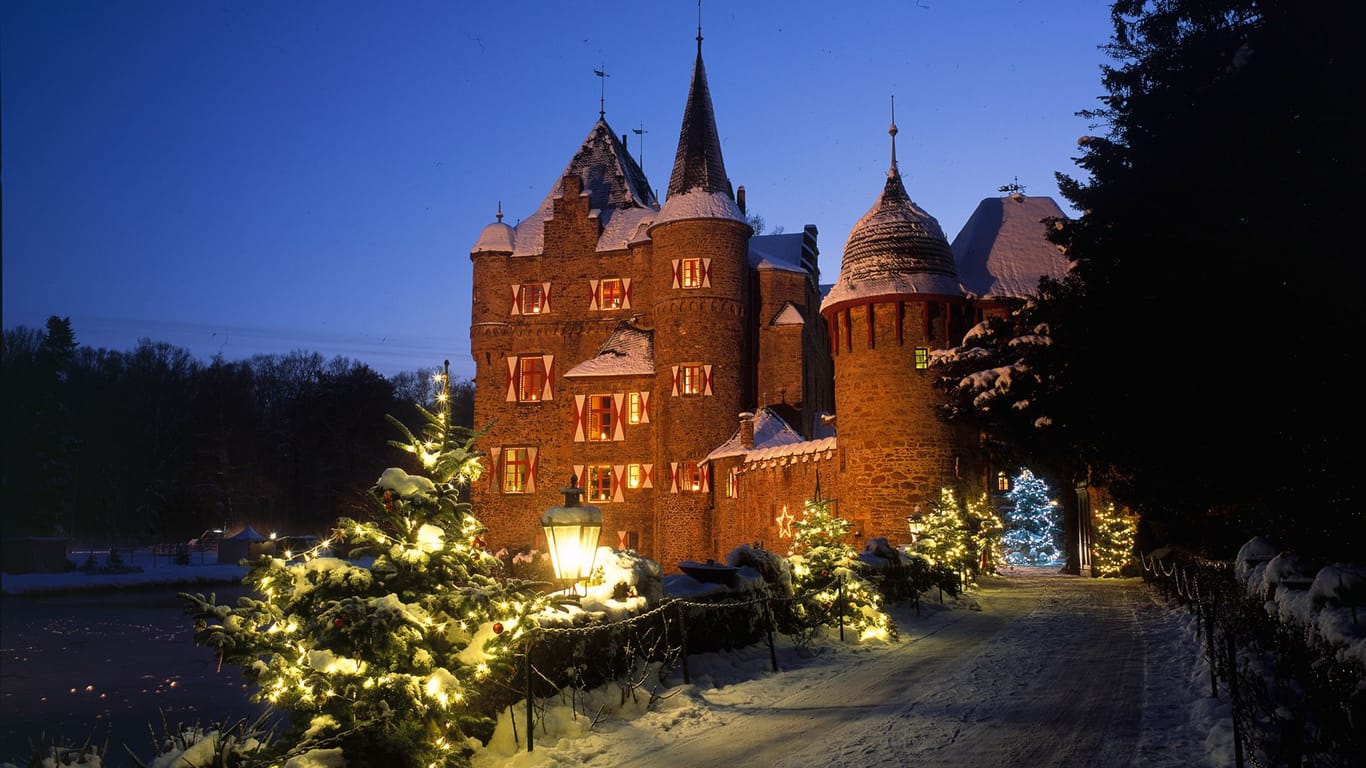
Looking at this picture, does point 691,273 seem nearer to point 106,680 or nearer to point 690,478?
point 690,478

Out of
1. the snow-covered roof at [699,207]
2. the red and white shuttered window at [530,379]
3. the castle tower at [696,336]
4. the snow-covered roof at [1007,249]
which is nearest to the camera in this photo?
the snow-covered roof at [1007,249]

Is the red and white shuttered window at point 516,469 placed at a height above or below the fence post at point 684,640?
above

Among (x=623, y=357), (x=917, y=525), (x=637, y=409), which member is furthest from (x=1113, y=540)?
(x=623, y=357)

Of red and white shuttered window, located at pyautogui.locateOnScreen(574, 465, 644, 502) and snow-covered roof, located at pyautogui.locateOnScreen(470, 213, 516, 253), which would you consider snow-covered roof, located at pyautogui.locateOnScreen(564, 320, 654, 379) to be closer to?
red and white shuttered window, located at pyautogui.locateOnScreen(574, 465, 644, 502)

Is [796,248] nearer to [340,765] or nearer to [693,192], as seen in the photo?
[693,192]

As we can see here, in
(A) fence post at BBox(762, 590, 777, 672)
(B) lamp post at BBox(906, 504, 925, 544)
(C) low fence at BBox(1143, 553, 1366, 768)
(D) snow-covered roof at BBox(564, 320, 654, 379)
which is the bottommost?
(A) fence post at BBox(762, 590, 777, 672)

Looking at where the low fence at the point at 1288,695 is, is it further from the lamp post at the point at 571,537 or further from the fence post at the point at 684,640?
the lamp post at the point at 571,537

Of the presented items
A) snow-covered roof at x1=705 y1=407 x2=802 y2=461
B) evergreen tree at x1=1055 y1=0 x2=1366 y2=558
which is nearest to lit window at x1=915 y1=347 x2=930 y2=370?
snow-covered roof at x1=705 y1=407 x2=802 y2=461

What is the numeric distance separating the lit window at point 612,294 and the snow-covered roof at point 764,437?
25.5ft

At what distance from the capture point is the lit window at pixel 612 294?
39875mm

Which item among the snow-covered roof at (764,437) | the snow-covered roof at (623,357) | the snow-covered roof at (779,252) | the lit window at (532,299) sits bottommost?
the snow-covered roof at (764,437)

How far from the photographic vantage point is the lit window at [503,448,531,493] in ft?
129

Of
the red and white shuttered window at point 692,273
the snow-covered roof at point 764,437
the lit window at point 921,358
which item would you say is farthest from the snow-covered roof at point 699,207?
the lit window at point 921,358

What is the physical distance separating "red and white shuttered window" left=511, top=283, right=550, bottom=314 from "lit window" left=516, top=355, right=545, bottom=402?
1956 mm
